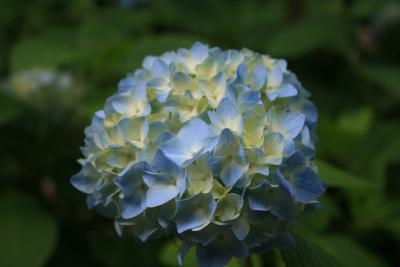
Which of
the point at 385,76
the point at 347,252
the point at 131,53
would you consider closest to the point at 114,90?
the point at 131,53

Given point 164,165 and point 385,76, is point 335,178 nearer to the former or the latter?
point 164,165

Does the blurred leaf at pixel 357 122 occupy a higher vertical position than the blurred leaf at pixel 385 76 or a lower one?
lower

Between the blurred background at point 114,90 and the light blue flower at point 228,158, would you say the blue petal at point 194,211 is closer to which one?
the light blue flower at point 228,158

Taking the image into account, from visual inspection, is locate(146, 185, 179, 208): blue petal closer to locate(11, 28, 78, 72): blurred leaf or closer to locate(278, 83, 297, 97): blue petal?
locate(278, 83, 297, 97): blue petal

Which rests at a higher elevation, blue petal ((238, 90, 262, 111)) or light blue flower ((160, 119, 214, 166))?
blue petal ((238, 90, 262, 111))

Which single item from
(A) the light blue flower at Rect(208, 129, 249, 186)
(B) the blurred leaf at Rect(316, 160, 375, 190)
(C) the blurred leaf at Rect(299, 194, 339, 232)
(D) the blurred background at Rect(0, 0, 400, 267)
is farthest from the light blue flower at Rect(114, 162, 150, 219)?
(C) the blurred leaf at Rect(299, 194, 339, 232)

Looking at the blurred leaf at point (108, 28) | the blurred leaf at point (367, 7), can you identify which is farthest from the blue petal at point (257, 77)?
the blurred leaf at point (367, 7)

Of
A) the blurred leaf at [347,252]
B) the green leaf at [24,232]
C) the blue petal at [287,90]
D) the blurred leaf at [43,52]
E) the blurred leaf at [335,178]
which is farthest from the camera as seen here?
the blurred leaf at [43,52]

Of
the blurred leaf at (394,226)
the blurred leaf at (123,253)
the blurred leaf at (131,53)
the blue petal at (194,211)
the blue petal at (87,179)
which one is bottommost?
the blurred leaf at (123,253)

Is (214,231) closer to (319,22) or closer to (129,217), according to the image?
(129,217)
